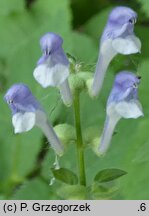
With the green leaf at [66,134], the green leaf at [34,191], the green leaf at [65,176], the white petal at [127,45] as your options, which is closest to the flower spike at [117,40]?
the white petal at [127,45]

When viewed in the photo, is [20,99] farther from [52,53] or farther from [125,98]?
[125,98]

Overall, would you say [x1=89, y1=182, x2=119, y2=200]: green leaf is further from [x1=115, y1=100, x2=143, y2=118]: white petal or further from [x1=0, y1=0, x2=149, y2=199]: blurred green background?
[x1=115, y1=100, x2=143, y2=118]: white petal

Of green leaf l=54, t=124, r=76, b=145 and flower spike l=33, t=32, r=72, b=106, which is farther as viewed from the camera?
green leaf l=54, t=124, r=76, b=145

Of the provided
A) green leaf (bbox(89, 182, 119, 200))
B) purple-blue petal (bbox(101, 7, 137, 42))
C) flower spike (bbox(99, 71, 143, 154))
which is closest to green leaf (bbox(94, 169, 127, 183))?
green leaf (bbox(89, 182, 119, 200))

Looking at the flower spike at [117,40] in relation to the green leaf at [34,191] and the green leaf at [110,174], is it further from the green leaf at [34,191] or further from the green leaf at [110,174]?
the green leaf at [34,191]

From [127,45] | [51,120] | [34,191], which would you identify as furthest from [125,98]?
[34,191]

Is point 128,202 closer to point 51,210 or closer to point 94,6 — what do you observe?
point 51,210

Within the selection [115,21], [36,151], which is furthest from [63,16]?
[115,21]
